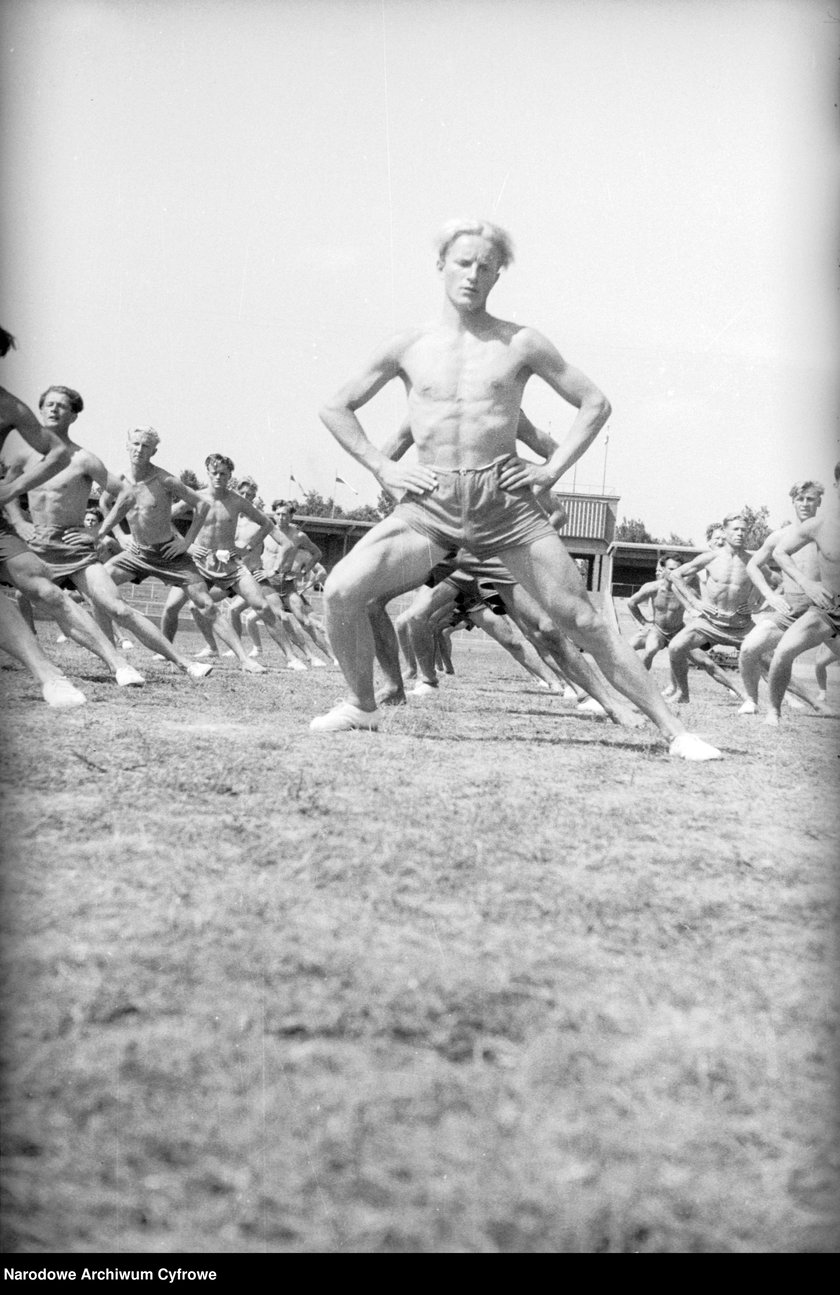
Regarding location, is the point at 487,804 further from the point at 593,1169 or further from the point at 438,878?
the point at 593,1169

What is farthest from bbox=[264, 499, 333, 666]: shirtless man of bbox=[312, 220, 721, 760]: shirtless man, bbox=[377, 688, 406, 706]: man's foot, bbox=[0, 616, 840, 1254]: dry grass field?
bbox=[0, 616, 840, 1254]: dry grass field

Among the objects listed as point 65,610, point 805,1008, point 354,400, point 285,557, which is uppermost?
point 354,400

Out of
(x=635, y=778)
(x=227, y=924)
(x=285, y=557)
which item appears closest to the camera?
(x=227, y=924)

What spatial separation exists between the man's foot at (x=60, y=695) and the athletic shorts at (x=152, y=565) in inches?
188

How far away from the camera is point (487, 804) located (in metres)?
3.78

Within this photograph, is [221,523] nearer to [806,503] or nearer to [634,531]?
[806,503]

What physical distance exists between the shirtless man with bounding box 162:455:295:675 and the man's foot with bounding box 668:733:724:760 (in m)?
6.94

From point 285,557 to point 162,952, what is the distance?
1308 centimetres

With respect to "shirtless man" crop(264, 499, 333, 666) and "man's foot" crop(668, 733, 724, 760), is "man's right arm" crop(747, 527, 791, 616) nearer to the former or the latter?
"man's foot" crop(668, 733, 724, 760)

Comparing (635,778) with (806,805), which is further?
(635,778)

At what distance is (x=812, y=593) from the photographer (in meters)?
8.70

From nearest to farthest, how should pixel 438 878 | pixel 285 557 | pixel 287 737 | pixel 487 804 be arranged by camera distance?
pixel 438 878 < pixel 487 804 < pixel 287 737 < pixel 285 557

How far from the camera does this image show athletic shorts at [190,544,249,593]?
40.9 ft

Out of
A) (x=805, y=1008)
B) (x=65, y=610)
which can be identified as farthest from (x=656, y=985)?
(x=65, y=610)
